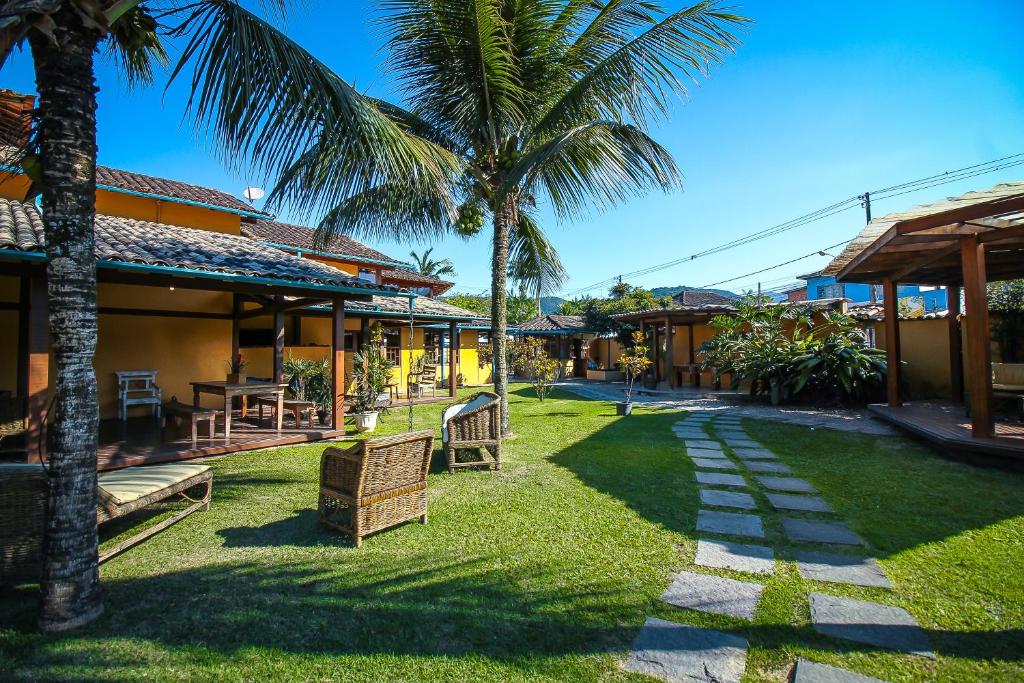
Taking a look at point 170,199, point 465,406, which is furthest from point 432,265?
point 465,406

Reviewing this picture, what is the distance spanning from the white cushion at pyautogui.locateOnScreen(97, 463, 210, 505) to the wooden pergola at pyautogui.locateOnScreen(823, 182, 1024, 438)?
334 inches

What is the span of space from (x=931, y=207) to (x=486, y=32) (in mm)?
7356

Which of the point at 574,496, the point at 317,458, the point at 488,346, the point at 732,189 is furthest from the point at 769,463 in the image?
the point at 488,346

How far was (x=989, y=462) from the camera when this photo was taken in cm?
553

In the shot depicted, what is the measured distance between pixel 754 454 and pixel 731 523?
113 inches

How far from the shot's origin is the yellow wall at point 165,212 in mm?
9438

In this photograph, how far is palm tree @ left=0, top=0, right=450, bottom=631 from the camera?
2449mm

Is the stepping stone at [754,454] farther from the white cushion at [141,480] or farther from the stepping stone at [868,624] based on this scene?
the white cushion at [141,480]

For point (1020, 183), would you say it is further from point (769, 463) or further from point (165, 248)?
point (165, 248)

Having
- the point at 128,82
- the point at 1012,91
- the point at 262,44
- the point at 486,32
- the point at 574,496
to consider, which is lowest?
the point at 574,496

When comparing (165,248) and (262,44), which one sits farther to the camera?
(165,248)

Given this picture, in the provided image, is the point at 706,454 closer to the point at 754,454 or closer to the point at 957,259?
the point at 754,454

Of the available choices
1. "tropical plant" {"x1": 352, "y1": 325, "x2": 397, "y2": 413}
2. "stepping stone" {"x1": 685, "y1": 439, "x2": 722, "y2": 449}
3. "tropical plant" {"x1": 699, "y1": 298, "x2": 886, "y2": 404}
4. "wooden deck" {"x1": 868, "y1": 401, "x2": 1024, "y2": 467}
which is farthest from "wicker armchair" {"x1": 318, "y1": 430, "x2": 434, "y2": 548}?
"tropical plant" {"x1": 699, "y1": 298, "x2": 886, "y2": 404}

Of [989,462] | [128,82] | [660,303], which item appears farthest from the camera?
[660,303]
